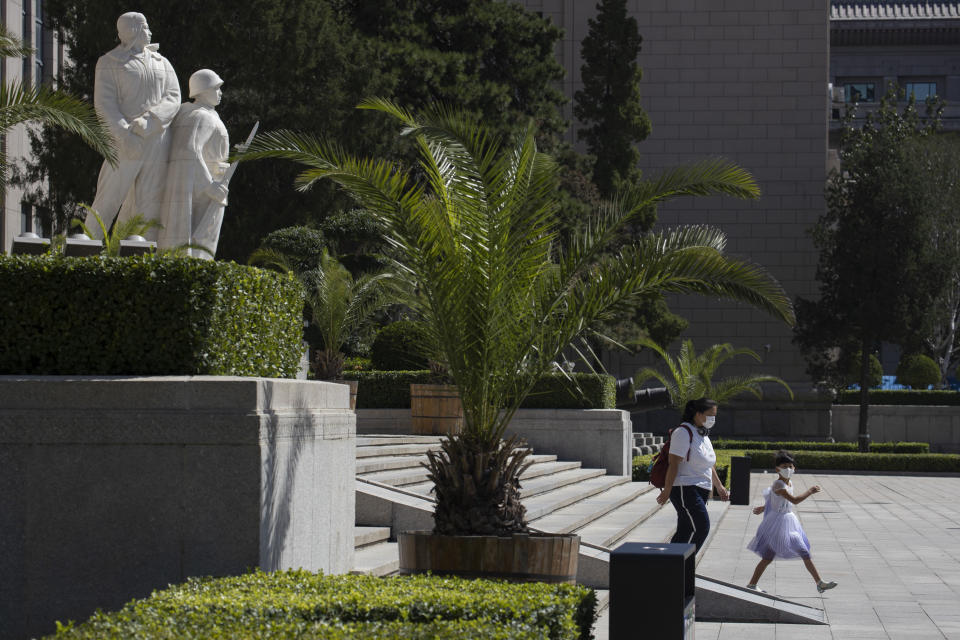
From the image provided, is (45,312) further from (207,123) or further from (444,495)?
(207,123)

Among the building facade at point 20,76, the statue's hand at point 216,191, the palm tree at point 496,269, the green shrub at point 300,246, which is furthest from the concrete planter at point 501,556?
the building facade at point 20,76

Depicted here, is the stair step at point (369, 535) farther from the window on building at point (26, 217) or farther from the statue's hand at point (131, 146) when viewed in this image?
the window on building at point (26, 217)

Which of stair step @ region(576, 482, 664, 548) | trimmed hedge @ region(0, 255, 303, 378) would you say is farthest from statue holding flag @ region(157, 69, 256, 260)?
trimmed hedge @ region(0, 255, 303, 378)

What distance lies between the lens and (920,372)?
38.2 metres

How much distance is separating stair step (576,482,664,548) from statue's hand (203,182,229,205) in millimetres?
5714

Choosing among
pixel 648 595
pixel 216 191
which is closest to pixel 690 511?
pixel 648 595

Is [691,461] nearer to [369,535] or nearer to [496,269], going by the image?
[496,269]

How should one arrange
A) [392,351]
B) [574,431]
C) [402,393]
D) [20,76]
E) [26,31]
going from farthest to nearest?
[26,31] < [20,76] < [392,351] < [402,393] < [574,431]

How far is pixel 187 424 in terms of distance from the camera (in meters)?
6.50

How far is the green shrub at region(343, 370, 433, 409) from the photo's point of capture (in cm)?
1925

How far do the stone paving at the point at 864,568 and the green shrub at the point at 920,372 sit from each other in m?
17.7

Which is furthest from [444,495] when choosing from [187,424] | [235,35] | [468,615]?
[235,35]

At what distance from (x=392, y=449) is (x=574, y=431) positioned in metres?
5.26

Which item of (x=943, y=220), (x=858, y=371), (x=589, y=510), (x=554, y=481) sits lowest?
(x=589, y=510)
